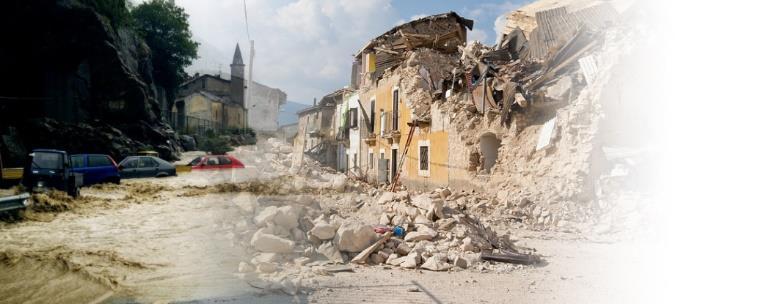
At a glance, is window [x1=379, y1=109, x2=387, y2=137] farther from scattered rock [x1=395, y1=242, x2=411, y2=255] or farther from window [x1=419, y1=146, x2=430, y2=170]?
scattered rock [x1=395, y1=242, x2=411, y2=255]

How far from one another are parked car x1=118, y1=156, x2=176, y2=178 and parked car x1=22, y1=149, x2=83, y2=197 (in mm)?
877

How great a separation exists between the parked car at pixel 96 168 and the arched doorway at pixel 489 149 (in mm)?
9997

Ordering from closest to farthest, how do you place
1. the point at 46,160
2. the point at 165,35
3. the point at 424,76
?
the point at 46,160
the point at 424,76
the point at 165,35

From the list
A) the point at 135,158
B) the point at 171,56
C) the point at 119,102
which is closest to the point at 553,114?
the point at 135,158

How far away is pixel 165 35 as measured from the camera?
18406mm

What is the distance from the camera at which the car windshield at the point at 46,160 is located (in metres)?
7.80

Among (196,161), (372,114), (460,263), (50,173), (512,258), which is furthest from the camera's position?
(372,114)

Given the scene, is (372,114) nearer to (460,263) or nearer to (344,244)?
(344,244)

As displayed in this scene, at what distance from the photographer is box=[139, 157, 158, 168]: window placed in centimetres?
805

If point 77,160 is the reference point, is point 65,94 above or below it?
above

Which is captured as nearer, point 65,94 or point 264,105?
point 65,94

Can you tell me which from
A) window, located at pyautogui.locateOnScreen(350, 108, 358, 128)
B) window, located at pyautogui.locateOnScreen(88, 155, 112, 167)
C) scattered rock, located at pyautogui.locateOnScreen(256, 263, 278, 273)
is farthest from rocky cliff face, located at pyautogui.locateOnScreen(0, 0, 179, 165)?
window, located at pyautogui.locateOnScreen(350, 108, 358, 128)

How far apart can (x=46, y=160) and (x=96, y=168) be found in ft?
2.76

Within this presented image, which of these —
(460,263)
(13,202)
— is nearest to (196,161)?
(13,202)
